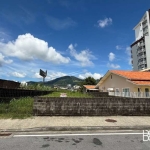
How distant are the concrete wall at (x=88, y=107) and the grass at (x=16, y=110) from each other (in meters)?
0.58

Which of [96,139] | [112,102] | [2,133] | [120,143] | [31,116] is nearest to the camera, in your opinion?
[120,143]

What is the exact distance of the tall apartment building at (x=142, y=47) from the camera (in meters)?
68.2

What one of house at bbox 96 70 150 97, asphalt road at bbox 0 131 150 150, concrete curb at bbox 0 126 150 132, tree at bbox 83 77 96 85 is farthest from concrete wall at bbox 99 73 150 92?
tree at bbox 83 77 96 85

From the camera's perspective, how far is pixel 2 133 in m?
5.74

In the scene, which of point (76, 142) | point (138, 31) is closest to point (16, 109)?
point (76, 142)

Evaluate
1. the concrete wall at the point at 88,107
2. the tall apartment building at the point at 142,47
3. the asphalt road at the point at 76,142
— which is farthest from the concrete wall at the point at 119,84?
the tall apartment building at the point at 142,47

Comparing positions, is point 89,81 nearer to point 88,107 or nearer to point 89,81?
point 89,81

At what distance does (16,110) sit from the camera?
8.76 metres

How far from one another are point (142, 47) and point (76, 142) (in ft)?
240

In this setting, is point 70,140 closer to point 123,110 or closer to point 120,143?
point 120,143

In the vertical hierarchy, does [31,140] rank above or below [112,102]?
below

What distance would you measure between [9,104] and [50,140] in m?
5.21

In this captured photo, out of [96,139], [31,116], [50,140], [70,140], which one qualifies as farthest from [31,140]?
[31,116]

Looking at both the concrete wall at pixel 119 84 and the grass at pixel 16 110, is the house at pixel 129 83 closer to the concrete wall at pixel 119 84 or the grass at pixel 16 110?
the concrete wall at pixel 119 84
